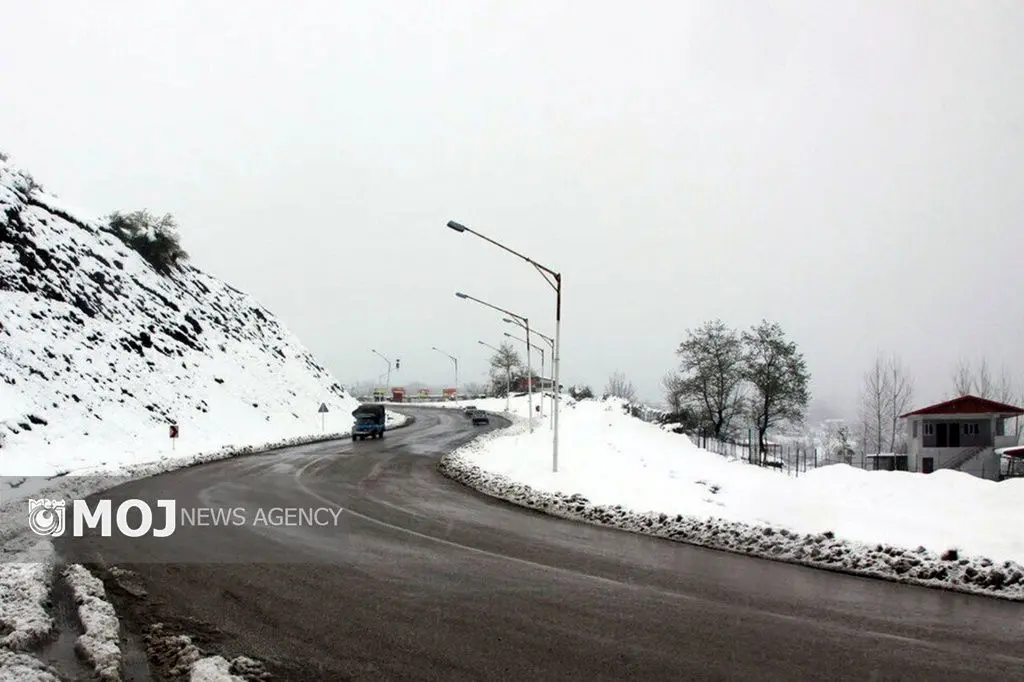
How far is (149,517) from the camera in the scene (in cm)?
1323

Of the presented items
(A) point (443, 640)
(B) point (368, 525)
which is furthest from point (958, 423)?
(A) point (443, 640)

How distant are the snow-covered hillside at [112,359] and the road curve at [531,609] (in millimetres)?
16815

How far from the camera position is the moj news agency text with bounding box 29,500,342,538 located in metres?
11.8

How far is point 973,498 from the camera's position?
1137cm

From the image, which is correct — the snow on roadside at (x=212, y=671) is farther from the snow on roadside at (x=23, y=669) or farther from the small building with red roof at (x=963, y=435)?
the small building with red roof at (x=963, y=435)

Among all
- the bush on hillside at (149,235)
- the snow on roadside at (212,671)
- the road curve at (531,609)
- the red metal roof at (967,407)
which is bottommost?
the snow on roadside at (212,671)

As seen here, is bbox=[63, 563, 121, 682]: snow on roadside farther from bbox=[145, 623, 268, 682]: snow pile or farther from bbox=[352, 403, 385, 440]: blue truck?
bbox=[352, 403, 385, 440]: blue truck

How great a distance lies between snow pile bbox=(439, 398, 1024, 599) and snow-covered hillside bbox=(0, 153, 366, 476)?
17.7m

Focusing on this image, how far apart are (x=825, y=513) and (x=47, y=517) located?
14.7 m

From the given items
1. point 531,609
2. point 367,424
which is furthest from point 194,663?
point 367,424

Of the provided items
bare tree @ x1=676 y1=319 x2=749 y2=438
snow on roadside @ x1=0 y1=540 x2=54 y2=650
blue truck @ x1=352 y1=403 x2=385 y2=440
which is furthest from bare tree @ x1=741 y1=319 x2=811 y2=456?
snow on roadside @ x1=0 y1=540 x2=54 y2=650

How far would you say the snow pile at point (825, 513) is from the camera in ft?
29.7

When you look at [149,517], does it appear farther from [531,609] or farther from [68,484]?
[531,609]

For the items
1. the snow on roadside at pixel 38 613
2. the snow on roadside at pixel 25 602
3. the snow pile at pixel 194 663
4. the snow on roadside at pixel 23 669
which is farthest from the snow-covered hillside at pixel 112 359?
the snow pile at pixel 194 663
